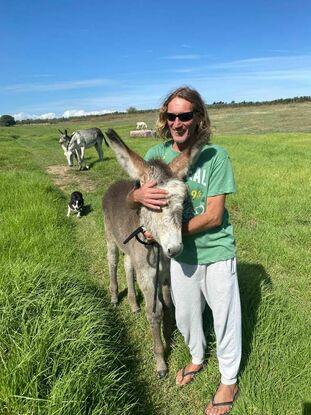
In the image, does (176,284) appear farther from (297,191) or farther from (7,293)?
(297,191)

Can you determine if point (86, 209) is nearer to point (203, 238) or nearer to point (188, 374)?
point (188, 374)

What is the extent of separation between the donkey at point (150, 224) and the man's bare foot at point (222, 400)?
68 cm

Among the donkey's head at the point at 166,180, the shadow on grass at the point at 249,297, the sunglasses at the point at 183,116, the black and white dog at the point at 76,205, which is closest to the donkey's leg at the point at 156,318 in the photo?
the shadow on grass at the point at 249,297

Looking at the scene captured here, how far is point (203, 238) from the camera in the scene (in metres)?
3.00

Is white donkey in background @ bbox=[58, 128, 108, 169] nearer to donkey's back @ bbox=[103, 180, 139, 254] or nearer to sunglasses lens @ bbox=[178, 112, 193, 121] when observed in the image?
donkey's back @ bbox=[103, 180, 139, 254]

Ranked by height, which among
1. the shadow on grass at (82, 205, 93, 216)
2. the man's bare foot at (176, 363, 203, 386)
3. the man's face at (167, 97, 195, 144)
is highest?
the man's face at (167, 97, 195, 144)

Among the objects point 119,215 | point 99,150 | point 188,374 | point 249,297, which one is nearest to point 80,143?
point 99,150

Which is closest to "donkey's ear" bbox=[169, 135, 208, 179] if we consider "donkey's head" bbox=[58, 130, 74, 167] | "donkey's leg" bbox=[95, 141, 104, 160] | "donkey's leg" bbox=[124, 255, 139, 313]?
"donkey's leg" bbox=[124, 255, 139, 313]

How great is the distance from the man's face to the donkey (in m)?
0.18

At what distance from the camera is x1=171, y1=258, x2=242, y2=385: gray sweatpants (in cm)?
306

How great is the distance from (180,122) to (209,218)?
744mm

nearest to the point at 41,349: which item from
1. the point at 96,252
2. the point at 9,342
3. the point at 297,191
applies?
the point at 9,342

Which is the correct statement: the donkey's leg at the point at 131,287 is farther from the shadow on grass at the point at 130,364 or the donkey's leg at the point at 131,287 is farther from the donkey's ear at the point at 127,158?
the donkey's ear at the point at 127,158

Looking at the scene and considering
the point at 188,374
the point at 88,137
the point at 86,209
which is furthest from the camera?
the point at 88,137
